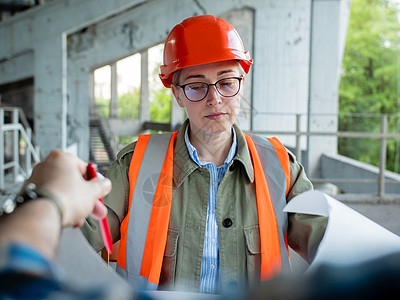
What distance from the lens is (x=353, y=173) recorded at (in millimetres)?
9594

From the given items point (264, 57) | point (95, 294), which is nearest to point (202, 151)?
point (95, 294)

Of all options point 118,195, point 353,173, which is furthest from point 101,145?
point 118,195

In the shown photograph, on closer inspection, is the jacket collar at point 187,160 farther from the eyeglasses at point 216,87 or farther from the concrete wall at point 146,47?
the concrete wall at point 146,47

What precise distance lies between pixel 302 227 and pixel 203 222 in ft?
1.30

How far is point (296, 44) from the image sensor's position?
10.5 m

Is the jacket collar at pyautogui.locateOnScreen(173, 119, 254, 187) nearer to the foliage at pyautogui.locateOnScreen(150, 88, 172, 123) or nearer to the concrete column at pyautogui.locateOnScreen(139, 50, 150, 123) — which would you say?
the concrete column at pyautogui.locateOnScreen(139, 50, 150, 123)

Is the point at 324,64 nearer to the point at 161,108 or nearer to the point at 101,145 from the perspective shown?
the point at 101,145

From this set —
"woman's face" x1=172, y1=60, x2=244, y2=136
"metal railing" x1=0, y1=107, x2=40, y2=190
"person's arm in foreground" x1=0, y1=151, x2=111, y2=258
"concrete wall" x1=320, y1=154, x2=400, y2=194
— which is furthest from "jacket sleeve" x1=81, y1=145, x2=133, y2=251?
"concrete wall" x1=320, y1=154, x2=400, y2=194

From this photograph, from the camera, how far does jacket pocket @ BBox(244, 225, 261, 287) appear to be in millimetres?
1547

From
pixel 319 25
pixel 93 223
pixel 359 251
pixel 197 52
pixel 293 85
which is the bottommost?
pixel 93 223

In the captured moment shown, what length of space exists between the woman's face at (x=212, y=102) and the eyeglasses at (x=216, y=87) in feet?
0.04

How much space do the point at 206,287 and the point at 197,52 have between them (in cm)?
96

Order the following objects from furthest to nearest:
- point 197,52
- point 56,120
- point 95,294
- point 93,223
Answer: point 56,120 → point 197,52 → point 93,223 → point 95,294

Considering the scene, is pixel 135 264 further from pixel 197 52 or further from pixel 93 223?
pixel 197 52
